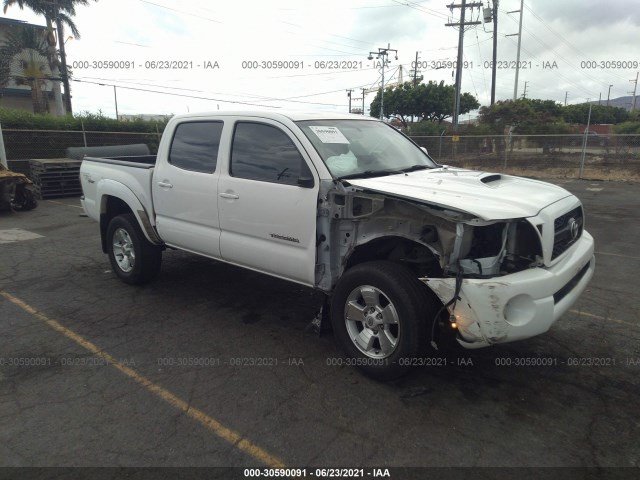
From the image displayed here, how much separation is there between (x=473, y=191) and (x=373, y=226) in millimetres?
757

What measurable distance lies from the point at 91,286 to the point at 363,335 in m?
3.73

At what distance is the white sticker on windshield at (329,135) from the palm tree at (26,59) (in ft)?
109

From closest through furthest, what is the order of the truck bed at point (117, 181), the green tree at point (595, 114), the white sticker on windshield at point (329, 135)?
the white sticker on windshield at point (329, 135) → the truck bed at point (117, 181) → the green tree at point (595, 114)

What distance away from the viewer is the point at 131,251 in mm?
5422

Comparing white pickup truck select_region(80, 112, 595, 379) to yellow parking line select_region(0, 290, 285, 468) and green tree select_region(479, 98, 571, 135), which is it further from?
green tree select_region(479, 98, 571, 135)

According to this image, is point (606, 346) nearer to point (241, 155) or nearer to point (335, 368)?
point (335, 368)

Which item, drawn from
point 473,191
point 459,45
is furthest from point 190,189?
point 459,45

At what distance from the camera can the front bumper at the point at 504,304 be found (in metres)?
2.84

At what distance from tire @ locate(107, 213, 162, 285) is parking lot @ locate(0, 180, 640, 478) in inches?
10.9

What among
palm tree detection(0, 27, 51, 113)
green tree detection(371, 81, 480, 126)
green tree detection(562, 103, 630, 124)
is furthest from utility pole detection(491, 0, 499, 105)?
palm tree detection(0, 27, 51, 113)

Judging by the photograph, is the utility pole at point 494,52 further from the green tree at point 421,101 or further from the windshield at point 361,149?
the windshield at point 361,149

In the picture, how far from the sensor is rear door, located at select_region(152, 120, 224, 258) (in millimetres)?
4398

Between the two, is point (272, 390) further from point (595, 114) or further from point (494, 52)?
point (595, 114)

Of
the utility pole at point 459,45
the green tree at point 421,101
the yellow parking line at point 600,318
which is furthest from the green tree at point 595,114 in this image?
the yellow parking line at point 600,318
